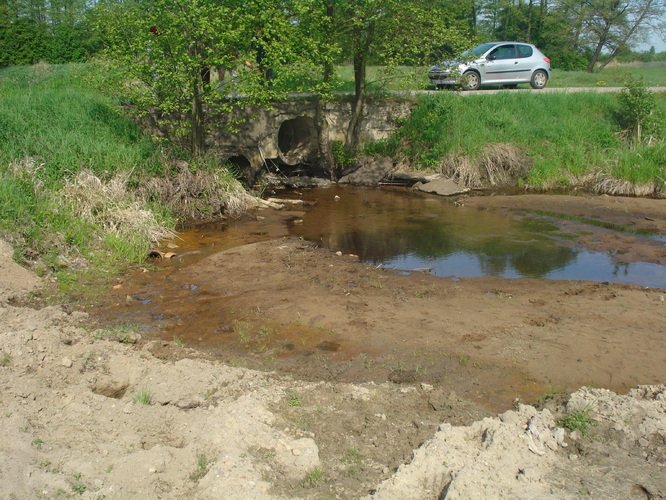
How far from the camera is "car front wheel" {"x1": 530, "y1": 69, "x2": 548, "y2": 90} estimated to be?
22.7m

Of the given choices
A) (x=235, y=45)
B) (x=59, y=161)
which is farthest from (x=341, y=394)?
(x=235, y=45)

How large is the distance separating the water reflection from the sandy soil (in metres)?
1.28

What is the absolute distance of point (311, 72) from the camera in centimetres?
1606

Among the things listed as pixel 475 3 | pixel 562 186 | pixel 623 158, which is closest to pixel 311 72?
pixel 562 186

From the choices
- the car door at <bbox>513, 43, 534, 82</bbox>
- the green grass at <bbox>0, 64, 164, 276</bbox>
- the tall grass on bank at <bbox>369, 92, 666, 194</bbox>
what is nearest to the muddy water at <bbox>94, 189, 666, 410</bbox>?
the green grass at <bbox>0, 64, 164, 276</bbox>

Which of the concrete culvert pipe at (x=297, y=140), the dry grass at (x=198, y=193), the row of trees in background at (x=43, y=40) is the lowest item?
the dry grass at (x=198, y=193)

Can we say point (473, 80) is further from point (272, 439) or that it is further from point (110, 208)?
point (272, 439)

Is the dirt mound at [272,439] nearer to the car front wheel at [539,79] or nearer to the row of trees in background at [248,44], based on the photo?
the row of trees in background at [248,44]

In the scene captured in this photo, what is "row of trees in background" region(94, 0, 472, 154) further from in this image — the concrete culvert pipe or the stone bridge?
the concrete culvert pipe

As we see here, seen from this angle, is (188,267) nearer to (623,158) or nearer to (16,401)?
(16,401)

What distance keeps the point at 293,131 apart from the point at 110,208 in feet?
28.2

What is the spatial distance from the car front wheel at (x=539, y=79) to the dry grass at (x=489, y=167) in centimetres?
634

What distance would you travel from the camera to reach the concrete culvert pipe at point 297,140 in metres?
18.5

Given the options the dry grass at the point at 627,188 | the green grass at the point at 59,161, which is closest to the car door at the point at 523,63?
the dry grass at the point at 627,188
